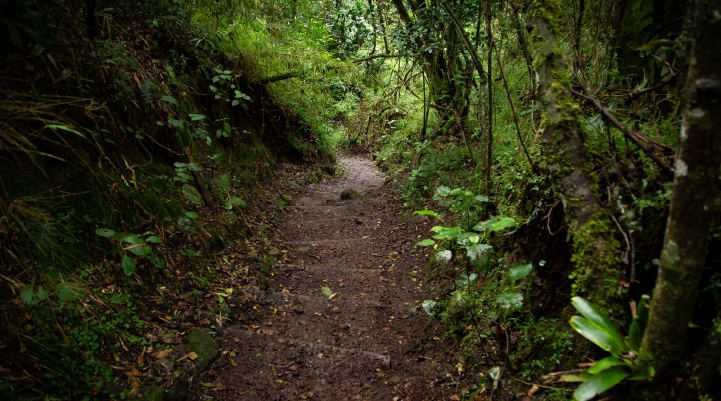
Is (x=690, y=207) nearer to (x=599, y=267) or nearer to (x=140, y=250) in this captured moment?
(x=599, y=267)

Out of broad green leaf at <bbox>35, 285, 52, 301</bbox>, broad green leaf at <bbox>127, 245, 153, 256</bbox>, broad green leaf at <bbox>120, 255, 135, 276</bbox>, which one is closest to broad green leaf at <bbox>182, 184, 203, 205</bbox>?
broad green leaf at <bbox>127, 245, 153, 256</bbox>

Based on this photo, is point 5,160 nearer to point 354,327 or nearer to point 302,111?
point 354,327

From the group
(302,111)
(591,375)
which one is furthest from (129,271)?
(302,111)

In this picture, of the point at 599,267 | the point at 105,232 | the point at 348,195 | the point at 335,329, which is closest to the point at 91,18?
the point at 105,232

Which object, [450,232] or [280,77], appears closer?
[450,232]

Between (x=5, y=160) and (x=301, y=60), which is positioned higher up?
(x=301, y=60)

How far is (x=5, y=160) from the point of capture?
7.73 ft

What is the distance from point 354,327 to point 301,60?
5.95 meters

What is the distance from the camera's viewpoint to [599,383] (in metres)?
1.44

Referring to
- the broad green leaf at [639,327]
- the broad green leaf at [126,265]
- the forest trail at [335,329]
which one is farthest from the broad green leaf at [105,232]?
the broad green leaf at [639,327]

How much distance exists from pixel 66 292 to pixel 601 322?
311 cm

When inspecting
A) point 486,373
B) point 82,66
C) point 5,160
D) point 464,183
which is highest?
point 82,66

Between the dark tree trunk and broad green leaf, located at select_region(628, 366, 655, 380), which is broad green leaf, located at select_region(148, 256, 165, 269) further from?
broad green leaf, located at select_region(628, 366, 655, 380)

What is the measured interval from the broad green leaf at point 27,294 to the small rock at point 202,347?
1.14 metres
